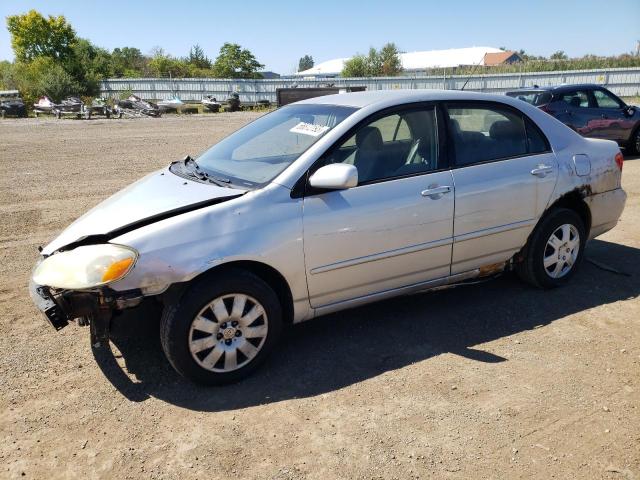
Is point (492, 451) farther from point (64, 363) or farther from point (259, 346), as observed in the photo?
point (64, 363)

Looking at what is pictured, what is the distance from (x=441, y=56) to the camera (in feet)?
288

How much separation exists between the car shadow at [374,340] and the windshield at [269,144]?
3.98 feet

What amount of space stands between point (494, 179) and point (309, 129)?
57.3 inches

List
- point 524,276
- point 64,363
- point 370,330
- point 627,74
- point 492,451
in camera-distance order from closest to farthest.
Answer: point 492,451
point 64,363
point 370,330
point 524,276
point 627,74

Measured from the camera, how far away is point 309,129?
12.2 feet

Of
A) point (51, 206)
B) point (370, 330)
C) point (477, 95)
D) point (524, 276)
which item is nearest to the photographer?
point (370, 330)

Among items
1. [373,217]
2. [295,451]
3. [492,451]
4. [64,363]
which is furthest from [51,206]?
[492,451]

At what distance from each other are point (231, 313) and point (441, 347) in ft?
4.92

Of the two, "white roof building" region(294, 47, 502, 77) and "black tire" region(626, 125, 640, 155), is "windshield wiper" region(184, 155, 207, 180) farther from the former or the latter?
"white roof building" region(294, 47, 502, 77)

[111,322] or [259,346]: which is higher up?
[111,322]

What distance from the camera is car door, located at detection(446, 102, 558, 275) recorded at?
3.90m

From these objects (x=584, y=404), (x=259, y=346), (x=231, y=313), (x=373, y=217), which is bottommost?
(x=584, y=404)

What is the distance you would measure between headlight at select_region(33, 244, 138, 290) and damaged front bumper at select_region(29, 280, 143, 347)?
0.06 meters

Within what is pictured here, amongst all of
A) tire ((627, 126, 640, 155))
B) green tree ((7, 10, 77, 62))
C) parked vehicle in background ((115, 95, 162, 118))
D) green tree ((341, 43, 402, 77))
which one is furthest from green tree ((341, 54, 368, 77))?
tire ((627, 126, 640, 155))
